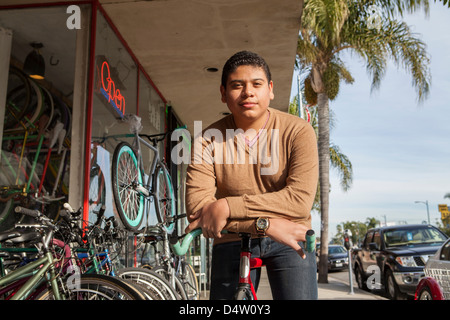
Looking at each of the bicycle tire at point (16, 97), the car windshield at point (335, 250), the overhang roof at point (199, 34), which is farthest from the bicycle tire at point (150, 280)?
the car windshield at point (335, 250)

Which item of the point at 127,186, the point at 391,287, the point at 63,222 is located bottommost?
the point at 391,287

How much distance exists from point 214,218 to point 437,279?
15.0 feet

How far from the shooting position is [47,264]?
278 cm

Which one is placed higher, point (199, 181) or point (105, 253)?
point (199, 181)

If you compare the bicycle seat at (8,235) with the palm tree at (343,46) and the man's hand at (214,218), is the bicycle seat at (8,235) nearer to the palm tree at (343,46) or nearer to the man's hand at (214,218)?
the man's hand at (214,218)

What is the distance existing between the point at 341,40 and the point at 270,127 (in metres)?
13.8

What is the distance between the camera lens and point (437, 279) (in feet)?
16.8

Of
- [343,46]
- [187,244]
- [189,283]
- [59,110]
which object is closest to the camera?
[187,244]

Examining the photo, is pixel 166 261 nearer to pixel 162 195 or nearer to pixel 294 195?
pixel 162 195

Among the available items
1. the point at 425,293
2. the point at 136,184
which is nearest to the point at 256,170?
the point at 136,184

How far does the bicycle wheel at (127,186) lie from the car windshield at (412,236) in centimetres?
749

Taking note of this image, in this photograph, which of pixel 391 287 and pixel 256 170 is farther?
pixel 391 287

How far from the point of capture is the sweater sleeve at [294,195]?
147cm
